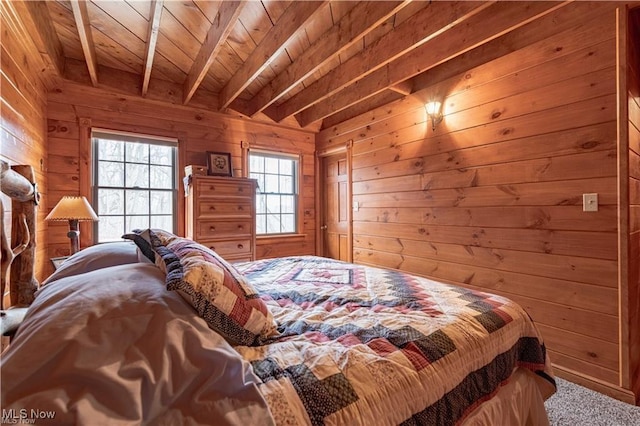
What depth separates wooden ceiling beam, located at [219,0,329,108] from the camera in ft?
6.31

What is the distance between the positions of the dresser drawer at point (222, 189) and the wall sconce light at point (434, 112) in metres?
2.13

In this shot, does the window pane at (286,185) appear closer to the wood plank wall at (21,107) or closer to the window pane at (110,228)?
the window pane at (110,228)

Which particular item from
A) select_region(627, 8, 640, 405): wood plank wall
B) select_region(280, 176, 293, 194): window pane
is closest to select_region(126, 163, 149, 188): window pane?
select_region(280, 176, 293, 194): window pane

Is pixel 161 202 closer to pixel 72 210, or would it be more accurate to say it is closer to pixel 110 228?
pixel 110 228

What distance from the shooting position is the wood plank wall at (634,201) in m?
1.83

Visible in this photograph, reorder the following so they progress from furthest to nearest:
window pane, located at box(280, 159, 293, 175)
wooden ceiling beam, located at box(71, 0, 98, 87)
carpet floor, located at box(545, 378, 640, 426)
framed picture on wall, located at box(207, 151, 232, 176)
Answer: window pane, located at box(280, 159, 293, 175)
framed picture on wall, located at box(207, 151, 232, 176)
wooden ceiling beam, located at box(71, 0, 98, 87)
carpet floor, located at box(545, 378, 640, 426)

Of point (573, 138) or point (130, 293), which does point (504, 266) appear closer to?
point (573, 138)

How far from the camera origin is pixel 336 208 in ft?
14.4

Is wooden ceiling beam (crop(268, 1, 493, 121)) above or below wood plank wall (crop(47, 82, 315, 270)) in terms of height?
above

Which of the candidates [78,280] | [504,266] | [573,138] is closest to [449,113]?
[573,138]

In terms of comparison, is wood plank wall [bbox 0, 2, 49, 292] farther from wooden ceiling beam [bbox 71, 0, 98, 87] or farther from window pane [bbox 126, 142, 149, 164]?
window pane [bbox 126, 142, 149, 164]

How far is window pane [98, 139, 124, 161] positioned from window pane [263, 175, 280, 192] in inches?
68.0

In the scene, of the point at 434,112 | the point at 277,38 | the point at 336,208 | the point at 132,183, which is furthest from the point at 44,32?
the point at 336,208
